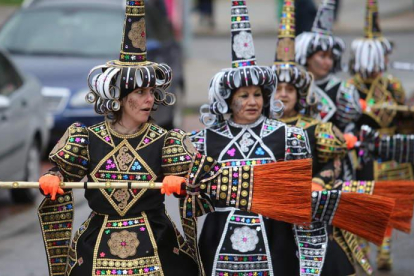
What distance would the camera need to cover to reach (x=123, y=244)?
5734 mm

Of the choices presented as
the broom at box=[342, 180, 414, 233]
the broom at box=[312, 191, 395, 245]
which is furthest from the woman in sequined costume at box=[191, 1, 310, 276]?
the broom at box=[342, 180, 414, 233]

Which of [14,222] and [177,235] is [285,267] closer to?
[177,235]

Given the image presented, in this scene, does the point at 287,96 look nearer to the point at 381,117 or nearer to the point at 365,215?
the point at 365,215

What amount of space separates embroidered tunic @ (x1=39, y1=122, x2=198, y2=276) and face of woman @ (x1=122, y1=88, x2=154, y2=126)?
86 mm

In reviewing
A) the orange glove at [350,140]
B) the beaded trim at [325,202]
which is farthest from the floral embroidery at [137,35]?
the orange glove at [350,140]

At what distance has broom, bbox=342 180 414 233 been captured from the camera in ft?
22.0

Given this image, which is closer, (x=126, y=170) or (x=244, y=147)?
(x=126, y=170)

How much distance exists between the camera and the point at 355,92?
8.35 meters

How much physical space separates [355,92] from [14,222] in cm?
403

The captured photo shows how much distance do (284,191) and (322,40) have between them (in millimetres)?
2880

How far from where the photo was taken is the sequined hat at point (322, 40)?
830 cm

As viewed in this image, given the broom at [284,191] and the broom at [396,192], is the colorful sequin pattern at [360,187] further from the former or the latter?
the broom at [284,191]

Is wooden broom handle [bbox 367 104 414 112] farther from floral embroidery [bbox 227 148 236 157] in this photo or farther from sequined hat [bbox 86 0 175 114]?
sequined hat [bbox 86 0 175 114]

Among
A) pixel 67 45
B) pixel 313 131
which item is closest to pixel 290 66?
pixel 313 131
